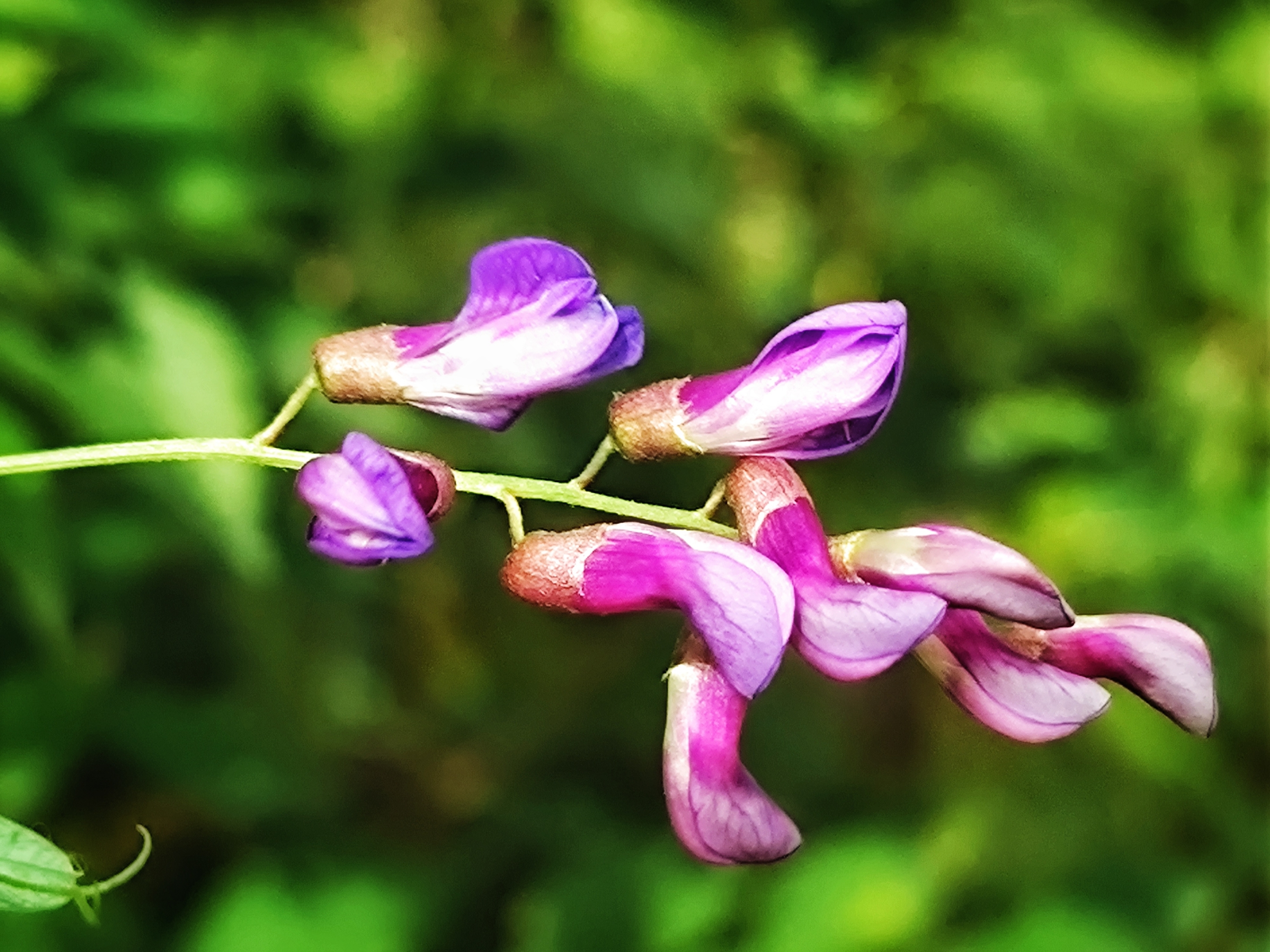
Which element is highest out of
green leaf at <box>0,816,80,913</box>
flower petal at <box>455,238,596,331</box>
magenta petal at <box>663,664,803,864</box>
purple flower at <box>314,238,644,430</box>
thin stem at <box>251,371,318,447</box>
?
flower petal at <box>455,238,596,331</box>

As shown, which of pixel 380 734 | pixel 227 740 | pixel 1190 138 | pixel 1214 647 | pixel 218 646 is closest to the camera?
pixel 227 740

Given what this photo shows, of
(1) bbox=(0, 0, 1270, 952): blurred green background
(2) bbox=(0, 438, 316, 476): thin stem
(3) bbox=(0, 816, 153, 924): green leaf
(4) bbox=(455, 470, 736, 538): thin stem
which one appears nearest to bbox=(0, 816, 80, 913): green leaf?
(3) bbox=(0, 816, 153, 924): green leaf

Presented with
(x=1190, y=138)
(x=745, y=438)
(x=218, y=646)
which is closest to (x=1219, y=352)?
(x=1190, y=138)

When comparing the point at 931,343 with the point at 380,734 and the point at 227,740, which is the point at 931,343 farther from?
the point at 227,740

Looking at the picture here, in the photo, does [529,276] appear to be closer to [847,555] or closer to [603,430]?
[847,555]

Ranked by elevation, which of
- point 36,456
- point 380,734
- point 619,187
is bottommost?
point 380,734

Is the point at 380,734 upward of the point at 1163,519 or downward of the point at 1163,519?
downward

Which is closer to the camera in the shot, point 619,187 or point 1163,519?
point 619,187

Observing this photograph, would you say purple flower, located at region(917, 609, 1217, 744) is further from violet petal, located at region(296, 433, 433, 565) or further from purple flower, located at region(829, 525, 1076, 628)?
violet petal, located at region(296, 433, 433, 565)
